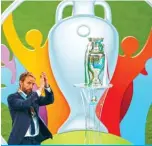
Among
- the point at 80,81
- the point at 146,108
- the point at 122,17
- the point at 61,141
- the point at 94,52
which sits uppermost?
the point at 122,17

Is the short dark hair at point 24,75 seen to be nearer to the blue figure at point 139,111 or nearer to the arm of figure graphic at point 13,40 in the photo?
the arm of figure graphic at point 13,40

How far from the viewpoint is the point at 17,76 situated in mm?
2254

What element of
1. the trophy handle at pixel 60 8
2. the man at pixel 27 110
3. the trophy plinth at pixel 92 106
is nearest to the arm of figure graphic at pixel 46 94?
the man at pixel 27 110

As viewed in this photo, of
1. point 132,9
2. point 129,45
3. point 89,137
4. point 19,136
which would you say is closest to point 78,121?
point 89,137

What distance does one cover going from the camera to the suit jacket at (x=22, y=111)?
2.24 meters

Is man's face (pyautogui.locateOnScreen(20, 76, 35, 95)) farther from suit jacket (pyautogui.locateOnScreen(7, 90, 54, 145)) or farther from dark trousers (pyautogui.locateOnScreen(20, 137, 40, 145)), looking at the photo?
dark trousers (pyautogui.locateOnScreen(20, 137, 40, 145))

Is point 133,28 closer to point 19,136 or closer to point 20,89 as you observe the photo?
point 20,89

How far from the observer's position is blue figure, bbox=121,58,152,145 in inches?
89.2

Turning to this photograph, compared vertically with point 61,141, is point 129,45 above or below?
above

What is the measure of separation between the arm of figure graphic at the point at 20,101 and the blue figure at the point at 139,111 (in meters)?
0.47

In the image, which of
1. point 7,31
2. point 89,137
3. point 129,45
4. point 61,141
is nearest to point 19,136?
point 61,141

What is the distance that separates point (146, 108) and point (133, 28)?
41 centimetres

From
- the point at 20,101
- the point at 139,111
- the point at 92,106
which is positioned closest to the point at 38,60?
the point at 20,101

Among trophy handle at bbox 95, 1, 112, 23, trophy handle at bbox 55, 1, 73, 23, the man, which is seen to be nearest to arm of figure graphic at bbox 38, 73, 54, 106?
the man
